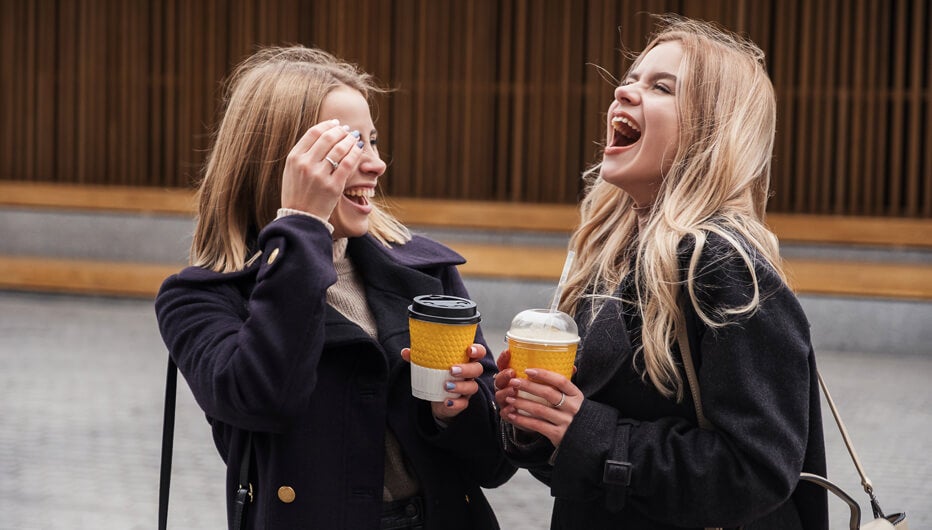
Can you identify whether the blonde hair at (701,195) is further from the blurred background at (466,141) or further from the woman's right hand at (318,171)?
the blurred background at (466,141)

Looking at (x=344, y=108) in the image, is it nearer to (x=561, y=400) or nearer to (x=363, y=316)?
(x=363, y=316)

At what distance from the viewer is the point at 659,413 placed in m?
1.89

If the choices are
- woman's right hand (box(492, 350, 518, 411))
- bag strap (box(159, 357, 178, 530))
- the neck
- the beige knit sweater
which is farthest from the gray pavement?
woman's right hand (box(492, 350, 518, 411))

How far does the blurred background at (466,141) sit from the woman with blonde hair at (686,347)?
5.46m

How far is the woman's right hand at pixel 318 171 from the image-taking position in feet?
6.21

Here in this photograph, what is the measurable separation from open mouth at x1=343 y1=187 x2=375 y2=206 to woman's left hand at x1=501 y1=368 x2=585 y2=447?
51 centimetres

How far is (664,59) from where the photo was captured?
6.67 ft

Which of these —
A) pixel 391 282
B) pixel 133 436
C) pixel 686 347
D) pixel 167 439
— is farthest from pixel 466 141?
pixel 686 347

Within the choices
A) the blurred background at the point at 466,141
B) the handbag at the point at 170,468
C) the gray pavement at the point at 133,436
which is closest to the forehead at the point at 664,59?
the handbag at the point at 170,468

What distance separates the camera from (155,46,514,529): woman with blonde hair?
1865 millimetres

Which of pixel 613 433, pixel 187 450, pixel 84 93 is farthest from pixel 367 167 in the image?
pixel 84 93

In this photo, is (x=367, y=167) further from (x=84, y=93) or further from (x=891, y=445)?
(x=84, y=93)

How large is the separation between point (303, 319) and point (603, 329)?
529 mm

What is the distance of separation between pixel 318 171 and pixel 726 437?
0.82m
